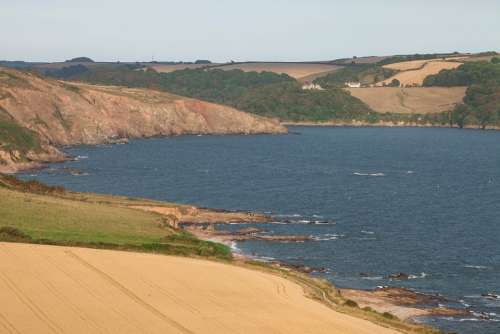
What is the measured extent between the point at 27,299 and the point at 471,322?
89.7 feet

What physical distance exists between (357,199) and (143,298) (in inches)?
2728

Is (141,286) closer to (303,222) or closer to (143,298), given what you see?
(143,298)

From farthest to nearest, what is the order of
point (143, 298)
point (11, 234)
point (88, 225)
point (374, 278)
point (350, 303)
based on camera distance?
point (88, 225) → point (374, 278) → point (11, 234) → point (350, 303) → point (143, 298)

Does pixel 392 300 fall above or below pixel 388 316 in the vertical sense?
below

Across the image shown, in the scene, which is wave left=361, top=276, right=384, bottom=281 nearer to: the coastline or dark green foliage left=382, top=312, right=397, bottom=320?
the coastline

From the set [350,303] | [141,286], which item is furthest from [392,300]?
[141,286]

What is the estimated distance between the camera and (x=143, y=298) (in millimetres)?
55625

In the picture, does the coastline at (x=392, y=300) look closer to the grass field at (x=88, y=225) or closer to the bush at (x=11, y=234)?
the grass field at (x=88, y=225)

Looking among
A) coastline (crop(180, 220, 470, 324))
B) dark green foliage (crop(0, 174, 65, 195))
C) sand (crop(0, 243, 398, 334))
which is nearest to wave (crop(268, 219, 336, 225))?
coastline (crop(180, 220, 470, 324))

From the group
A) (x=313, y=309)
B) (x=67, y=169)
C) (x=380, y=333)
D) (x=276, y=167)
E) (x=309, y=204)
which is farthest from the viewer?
(x=276, y=167)

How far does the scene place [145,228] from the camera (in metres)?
86.1

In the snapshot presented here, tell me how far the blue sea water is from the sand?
10519 millimetres

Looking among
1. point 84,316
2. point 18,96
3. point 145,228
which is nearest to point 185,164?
point 18,96

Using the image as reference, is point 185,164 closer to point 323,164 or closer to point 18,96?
point 323,164
